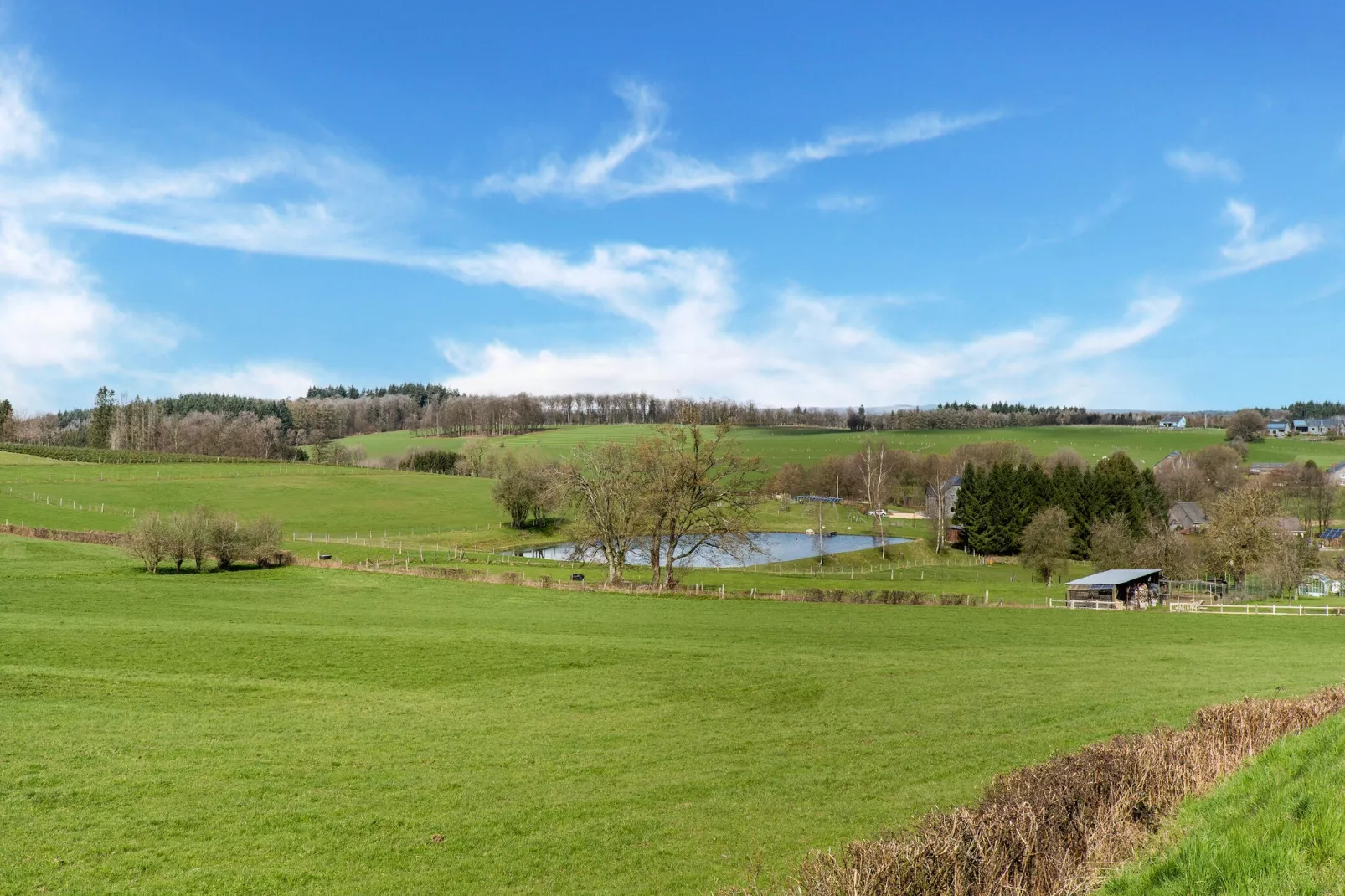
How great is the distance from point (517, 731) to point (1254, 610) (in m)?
50.2

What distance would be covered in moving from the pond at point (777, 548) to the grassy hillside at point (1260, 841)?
63514 mm

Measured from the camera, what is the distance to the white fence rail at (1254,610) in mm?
51250

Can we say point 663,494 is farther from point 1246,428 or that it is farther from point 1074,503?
point 1246,428

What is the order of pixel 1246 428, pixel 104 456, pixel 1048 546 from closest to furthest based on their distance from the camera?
1. pixel 1048 546
2. pixel 104 456
3. pixel 1246 428

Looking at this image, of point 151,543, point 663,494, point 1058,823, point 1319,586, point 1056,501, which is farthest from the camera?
point 1056,501

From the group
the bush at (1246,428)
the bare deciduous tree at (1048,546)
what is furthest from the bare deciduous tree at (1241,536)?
the bush at (1246,428)

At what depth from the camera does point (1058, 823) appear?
35.3 feet

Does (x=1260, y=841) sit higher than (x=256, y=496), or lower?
lower

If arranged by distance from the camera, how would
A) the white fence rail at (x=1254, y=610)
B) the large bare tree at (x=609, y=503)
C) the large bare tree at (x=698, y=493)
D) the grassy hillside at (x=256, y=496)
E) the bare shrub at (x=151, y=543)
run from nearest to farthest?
1. the white fence rail at (x=1254, y=610)
2. the bare shrub at (x=151, y=543)
3. the large bare tree at (x=698, y=493)
4. the large bare tree at (x=609, y=503)
5. the grassy hillside at (x=256, y=496)

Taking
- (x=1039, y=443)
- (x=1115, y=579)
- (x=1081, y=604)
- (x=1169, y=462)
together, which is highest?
(x=1039, y=443)

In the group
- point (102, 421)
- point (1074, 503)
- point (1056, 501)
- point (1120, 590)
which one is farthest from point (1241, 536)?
point (102, 421)

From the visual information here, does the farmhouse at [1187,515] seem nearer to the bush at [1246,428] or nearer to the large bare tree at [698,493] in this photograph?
the large bare tree at [698,493]

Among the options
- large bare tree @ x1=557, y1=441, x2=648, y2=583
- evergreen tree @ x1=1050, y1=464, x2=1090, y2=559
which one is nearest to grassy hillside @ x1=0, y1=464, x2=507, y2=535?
large bare tree @ x1=557, y1=441, x2=648, y2=583

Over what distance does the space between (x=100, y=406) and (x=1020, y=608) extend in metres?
192
